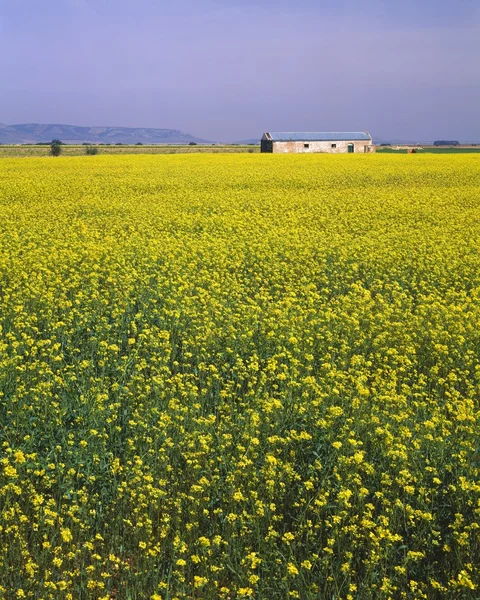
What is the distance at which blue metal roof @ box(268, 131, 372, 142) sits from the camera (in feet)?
259

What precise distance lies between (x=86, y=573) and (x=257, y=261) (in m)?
8.02

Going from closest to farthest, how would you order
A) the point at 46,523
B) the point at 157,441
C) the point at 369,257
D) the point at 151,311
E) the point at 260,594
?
the point at 260,594
the point at 46,523
the point at 157,441
the point at 151,311
the point at 369,257

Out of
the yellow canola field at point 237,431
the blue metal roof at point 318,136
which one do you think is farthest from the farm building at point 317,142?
the yellow canola field at point 237,431

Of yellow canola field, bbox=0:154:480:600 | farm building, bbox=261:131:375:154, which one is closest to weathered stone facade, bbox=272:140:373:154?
farm building, bbox=261:131:375:154

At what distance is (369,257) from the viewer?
448 inches

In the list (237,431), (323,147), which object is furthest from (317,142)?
(237,431)

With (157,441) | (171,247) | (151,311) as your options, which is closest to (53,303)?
(151,311)

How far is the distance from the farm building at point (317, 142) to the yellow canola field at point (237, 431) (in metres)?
66.7

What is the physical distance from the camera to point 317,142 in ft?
261

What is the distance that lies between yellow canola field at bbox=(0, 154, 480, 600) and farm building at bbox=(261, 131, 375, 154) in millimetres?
66705

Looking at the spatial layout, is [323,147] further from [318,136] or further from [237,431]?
[237,431]

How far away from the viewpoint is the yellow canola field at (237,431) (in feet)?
13.3

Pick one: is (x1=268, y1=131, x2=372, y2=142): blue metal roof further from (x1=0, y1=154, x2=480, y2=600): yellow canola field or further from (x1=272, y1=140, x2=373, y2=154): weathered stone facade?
(x1=0, y1=154, x2=480, y2=600): yellow canola field

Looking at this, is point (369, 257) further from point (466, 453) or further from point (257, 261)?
point (466, 453)
